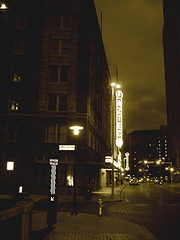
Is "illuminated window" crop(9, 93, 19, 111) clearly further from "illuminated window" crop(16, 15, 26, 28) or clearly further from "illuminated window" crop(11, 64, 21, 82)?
"illuminated window" crop(16, 15, 26, 28)

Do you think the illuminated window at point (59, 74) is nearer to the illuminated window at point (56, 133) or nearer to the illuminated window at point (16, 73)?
the illuminated window at point (16, 73)

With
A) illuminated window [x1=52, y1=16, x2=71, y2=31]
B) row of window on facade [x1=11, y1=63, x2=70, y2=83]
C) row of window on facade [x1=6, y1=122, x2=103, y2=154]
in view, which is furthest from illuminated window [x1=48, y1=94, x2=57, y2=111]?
illuminated window [x1=52, y1=16, x2=71, y2=31]

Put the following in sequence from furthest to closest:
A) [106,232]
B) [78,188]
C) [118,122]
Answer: [118,122], [78,188], [106,232]

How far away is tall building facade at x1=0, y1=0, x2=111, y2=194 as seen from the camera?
102ft

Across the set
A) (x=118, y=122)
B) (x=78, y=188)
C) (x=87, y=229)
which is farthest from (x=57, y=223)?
(x=118, y=122)

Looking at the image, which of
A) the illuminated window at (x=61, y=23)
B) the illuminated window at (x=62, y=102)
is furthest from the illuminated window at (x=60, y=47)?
the illuminated window at (x=62, y=102)

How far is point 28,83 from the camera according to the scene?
3294 cm

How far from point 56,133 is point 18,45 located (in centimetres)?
1283

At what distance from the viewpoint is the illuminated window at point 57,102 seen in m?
32.5

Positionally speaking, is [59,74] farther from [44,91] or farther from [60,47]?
[60,47]

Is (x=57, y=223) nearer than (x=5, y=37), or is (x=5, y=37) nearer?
(x=57, y=223)

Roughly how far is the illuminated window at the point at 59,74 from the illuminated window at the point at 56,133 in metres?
5.85

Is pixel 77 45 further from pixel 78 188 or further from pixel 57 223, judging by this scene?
pixel 57 223

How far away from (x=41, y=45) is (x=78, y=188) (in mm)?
18397
